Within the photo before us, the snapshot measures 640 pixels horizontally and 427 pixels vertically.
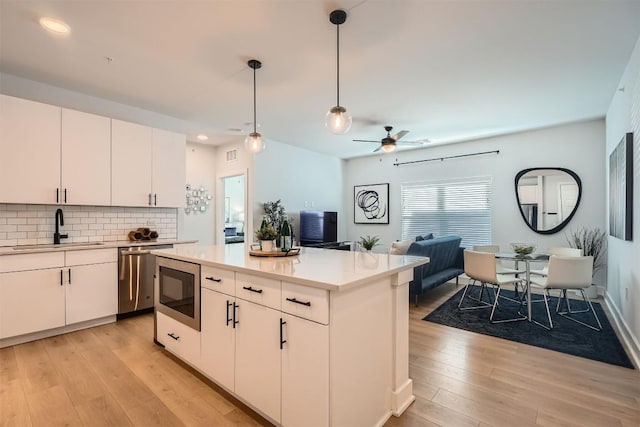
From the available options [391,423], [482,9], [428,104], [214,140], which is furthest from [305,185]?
[391,423]

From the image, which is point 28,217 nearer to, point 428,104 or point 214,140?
point 214,140

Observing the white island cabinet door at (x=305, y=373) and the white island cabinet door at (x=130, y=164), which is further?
the white island cabinet door at (x=130, y=164)

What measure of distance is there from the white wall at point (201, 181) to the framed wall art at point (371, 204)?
11.3ft

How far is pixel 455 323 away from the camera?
3447 millimetres

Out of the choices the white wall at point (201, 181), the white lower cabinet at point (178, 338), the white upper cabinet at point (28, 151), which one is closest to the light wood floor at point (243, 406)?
the white lower cabinet at point (178, 338)

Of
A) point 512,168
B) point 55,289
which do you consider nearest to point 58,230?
point 55,289

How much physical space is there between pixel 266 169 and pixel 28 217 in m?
3.40

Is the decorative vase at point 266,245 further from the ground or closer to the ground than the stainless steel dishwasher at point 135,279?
further from the ground

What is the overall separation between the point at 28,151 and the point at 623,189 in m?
5.92

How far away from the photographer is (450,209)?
619 centimetres

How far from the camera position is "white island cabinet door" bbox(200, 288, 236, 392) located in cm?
196

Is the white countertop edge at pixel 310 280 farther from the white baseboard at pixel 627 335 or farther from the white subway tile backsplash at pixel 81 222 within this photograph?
the white subway tile backsplash at pixel 81 222

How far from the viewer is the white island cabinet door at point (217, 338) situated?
1.96m

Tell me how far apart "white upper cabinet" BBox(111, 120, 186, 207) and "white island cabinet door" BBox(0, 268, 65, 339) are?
1.07m
